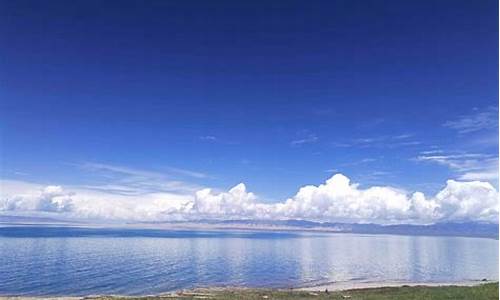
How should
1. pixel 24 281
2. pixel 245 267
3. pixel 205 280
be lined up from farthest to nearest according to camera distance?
pixel 245 267 < pixel 205 280 < pixel 24 281

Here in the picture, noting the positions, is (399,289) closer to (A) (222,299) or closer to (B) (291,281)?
(A) (222,299)

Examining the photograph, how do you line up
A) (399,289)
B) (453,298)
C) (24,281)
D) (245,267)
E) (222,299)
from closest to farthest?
(453,298) → (222,299) → (399,289) → (24,281) → (245,267)

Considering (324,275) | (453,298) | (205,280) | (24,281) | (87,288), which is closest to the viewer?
(453,298)

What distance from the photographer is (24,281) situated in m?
57.6

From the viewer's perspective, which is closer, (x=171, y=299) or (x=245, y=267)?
(x=171, y=299)

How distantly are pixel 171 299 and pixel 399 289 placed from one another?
1830cm

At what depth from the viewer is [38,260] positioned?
86688mm

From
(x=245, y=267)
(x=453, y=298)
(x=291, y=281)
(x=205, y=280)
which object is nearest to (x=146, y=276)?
(x=205, y=280)

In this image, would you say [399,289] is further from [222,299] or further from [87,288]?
[87,288]

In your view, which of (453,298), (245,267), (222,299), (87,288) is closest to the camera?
(453,298)

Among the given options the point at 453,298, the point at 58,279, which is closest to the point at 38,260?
the point at 58,279

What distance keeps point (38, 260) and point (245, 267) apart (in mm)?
34967

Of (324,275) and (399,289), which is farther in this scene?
(324,275)

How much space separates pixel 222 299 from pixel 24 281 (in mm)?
34320
